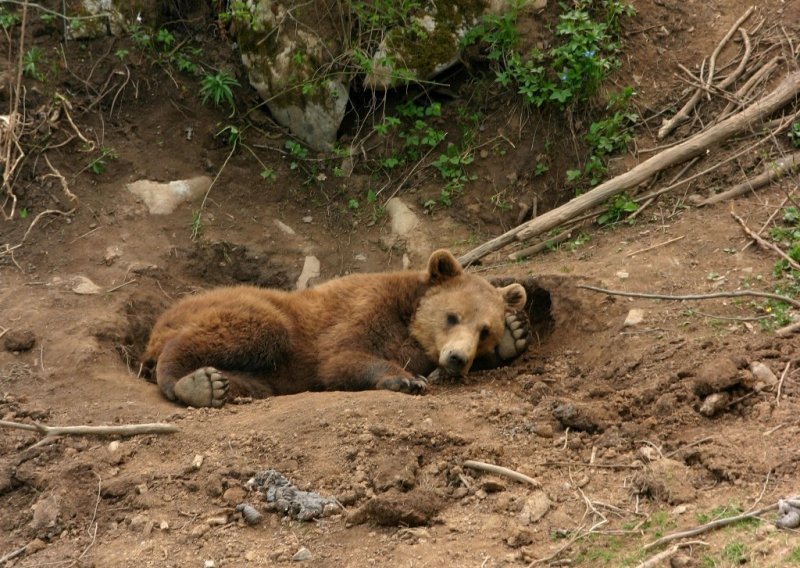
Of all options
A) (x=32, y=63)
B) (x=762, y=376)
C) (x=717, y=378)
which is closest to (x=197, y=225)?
(x=32, y=63)

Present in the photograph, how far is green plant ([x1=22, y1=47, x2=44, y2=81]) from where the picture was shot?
871 centimetres

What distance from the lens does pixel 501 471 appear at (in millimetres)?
4457

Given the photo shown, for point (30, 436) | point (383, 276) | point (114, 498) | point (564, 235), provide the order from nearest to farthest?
point (114, 498) → point (30, 436) → point (383, 276) → point (564, 235)

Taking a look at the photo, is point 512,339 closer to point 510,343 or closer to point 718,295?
point 510,343

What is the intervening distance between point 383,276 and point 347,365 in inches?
37.0

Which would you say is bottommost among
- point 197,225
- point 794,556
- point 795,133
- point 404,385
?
point 197,225

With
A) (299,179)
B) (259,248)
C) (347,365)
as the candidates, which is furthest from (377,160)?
(347,365)

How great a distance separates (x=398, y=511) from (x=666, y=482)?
1.19m

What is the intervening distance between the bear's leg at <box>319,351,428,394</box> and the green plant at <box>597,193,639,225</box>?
2.34 meters

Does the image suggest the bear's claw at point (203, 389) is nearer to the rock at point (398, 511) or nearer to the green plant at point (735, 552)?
the rock at point (398, 511)

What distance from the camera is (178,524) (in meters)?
4.35

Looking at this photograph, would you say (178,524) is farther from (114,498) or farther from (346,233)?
(346,233)

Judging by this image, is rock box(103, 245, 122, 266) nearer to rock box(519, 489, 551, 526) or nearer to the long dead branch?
the long dead branch

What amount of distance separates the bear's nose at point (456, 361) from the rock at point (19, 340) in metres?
→ 2.94
